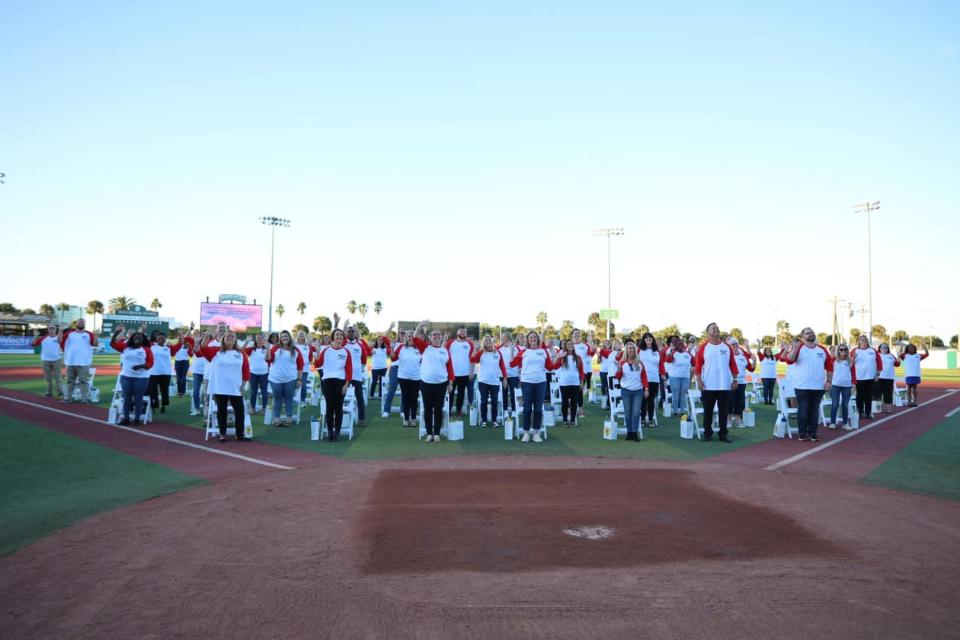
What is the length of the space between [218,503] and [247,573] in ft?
7.83

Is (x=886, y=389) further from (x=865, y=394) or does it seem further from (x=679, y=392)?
(x=679, y=392)

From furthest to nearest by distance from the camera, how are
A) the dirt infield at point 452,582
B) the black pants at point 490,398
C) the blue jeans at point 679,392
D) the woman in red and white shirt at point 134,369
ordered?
the blue jeans at point 679,392 < the black pants at point 490,398 < the woman in red and white shirt at point 134,369 < the dirt infield at point 452,582

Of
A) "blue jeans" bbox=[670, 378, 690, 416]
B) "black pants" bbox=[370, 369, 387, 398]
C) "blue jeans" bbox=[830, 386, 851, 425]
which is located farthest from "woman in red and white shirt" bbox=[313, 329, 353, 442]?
"blue jeans" bbox=[830, 386, 851, 425]

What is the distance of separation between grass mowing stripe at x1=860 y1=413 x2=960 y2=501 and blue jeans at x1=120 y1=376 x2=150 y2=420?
42.9ft

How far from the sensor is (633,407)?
12.1 m

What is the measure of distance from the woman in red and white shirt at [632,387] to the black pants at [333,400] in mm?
5468

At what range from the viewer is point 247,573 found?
4691mm

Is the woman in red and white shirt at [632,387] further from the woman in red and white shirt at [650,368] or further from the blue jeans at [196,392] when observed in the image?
the blue jeans at [196,392]

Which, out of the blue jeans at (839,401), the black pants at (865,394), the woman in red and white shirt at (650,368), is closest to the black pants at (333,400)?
the woman in red and white shirt at (650,368)

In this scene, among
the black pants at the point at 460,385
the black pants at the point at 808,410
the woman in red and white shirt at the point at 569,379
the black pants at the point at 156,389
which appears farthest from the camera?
the black pants at the point at 156,389

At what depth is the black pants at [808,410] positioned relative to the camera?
39.3 feet

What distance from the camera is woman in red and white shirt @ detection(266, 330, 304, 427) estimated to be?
1330 centimetres

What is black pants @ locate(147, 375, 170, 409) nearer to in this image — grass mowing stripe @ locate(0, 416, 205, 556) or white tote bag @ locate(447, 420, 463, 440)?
grass mowing stripe @ locate(0, 416, 205, 556)

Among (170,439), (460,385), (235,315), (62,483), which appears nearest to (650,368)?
(460,385)
